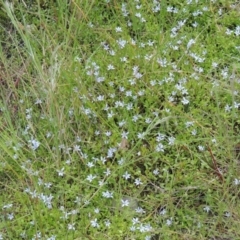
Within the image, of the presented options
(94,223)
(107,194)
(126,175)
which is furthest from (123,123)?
(94,223)

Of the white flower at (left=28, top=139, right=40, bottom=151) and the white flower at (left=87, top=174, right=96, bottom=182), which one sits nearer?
the white flower at (left=87, top=174, right=96, bottom=182)

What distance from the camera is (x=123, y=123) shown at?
2.58m

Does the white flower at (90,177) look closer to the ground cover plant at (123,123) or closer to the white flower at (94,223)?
the ground cover plant at (123,123)

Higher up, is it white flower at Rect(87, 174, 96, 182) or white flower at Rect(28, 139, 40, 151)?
white flower at Rect(28, 139, 40, 151)

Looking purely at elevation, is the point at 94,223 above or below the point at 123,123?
below

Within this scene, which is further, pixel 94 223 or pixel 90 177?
pixel 90 177

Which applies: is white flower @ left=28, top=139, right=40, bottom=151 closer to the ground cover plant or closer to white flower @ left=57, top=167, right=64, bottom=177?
the ground cover plant

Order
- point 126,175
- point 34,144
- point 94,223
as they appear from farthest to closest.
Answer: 1. point 34,144
2. point 126,175
3. point 94,223

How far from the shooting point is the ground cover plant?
2346 mm

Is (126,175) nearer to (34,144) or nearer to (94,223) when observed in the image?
(94,223)

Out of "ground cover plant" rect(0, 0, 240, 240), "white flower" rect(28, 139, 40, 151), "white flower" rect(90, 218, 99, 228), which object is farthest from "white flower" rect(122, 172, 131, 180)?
"white flower" rect(28, 139, 40, 151)

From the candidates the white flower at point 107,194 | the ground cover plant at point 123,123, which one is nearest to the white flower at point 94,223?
the ground cover plant at point 123,123

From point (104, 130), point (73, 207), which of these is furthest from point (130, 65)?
point (73, 207)

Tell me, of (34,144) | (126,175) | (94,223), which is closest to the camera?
(94,223)
